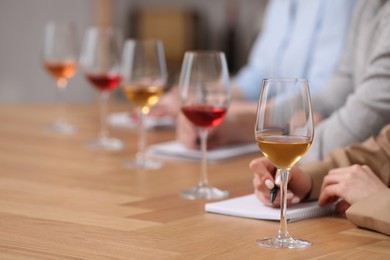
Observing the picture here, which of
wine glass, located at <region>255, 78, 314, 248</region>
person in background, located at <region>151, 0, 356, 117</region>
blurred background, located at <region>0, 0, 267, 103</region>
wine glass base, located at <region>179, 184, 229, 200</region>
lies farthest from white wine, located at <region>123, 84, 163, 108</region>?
blurred background, located at <region>0, 0, 267, 103</region>

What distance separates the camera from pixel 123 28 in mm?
6887

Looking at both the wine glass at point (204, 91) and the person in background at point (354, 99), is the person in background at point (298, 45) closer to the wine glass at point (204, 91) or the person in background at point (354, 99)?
the person in background at point (354, 99)

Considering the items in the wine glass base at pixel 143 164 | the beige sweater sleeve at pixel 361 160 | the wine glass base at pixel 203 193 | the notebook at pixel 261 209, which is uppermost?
the beige sweater sleeve at pixel 361 160

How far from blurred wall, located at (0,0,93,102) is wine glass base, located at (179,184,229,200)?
4.52 meters

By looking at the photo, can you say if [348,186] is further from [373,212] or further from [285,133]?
[285,133]

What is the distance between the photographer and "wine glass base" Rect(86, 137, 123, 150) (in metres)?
2.17

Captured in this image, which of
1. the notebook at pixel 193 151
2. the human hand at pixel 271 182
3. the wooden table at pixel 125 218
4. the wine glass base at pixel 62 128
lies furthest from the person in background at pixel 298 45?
the human hand at pixel 271 182

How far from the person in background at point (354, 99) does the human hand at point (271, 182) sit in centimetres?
41

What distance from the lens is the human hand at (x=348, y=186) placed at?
55.6 inches

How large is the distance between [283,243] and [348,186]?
0.85 feet

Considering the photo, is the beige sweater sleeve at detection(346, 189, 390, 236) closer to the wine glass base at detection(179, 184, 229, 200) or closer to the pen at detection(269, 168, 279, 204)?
the pen at detection(269, 168, 279, 204)

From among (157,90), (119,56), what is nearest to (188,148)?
(157,90)

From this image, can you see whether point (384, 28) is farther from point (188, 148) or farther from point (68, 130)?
point (68, 130)

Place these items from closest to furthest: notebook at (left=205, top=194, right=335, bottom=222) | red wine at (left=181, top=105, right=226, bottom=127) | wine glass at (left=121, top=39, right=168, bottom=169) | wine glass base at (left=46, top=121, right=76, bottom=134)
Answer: notebook at (left=205, top=194, right=335, bottom=222)
red wine at (left=181, top=105, right=226, bottom=127)
wine glass at (left=121, top=39, right=168, bottom=169)
wine glass base at (left=46, top=121, right=76, bottom=134)
